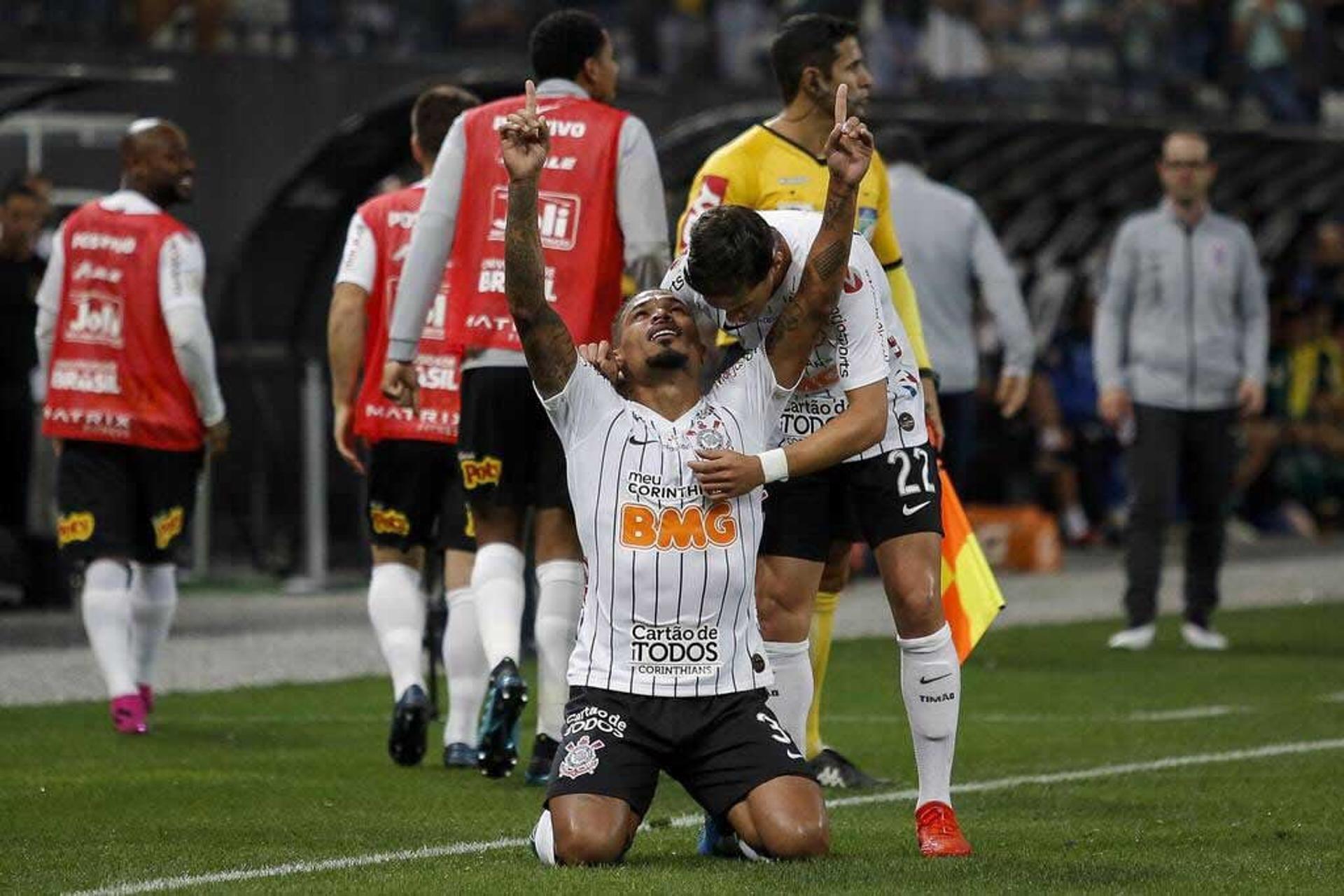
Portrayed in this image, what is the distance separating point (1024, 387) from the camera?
37.0ft

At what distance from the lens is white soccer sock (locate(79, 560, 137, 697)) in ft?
35.6

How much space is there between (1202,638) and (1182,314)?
1570mm

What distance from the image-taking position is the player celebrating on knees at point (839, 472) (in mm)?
7250

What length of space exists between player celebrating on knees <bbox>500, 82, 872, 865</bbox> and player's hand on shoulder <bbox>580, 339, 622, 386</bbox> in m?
0.04

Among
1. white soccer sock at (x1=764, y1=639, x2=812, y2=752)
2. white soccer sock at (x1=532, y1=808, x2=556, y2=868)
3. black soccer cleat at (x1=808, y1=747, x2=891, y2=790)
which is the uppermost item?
white soccer sock at (x1=764, y1=639, x2=812, y2=752)

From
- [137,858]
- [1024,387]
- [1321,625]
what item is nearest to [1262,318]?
[1321,625]

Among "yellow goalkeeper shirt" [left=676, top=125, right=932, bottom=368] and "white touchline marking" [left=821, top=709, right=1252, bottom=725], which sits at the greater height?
"yellow goalkeeper shirt" [left=676, top=125, right=932, bottom=368]

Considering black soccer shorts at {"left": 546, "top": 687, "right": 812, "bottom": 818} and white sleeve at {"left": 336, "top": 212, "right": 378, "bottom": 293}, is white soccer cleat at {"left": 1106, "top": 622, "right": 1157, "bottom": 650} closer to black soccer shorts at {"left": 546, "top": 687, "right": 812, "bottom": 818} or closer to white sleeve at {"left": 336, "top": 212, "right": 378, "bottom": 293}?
white sleeve at {"left": 336, "top": 212, "right": 378, "bottom": 293}

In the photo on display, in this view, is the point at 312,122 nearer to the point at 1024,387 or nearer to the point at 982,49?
the point at 982,49

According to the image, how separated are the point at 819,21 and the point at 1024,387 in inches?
114

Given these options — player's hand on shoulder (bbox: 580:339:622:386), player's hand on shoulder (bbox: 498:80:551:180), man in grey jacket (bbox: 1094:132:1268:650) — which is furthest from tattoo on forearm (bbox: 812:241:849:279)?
man in grey jacket (bbox: 1094:132:1268:650)

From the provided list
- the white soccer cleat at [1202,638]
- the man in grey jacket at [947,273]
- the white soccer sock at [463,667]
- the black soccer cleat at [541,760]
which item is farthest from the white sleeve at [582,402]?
the white soccer cleat at [1202,638]

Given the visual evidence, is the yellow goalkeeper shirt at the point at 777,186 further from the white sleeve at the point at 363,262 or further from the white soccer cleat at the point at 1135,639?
the white soccer cleat at the point at 1135,639

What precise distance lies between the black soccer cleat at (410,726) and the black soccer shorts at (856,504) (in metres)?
1.82
